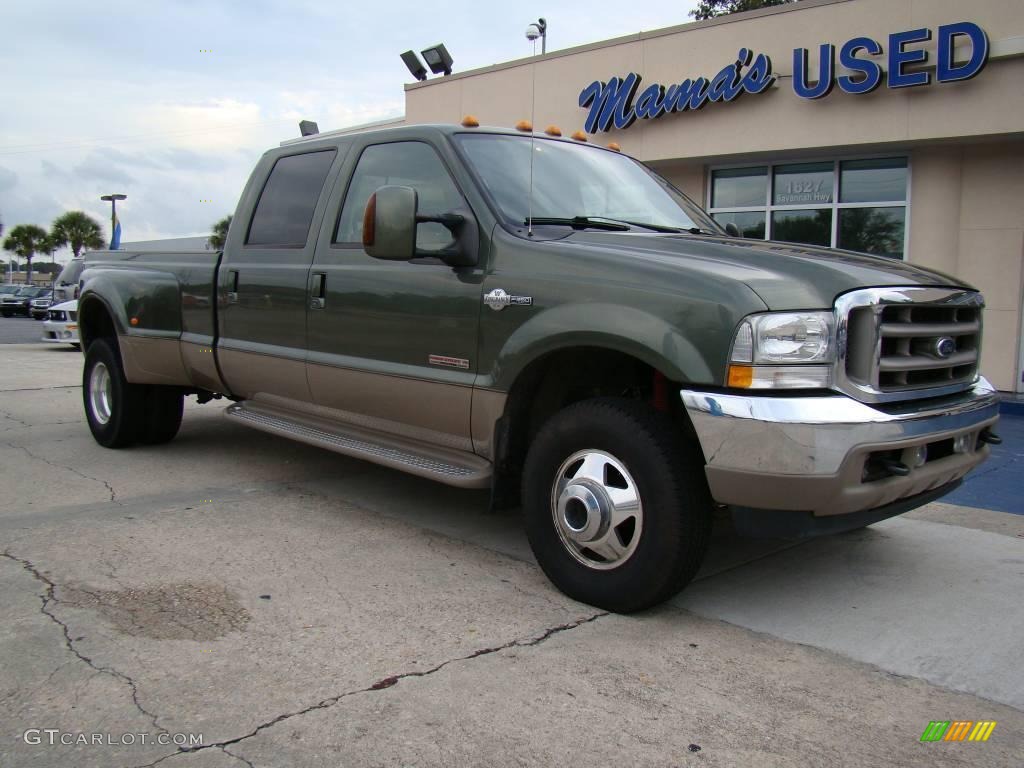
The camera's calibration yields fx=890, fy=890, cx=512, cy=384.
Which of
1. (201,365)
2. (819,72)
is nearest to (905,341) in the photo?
(201,365)

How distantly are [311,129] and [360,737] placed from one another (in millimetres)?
5020

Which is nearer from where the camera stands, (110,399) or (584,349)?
(584,349)

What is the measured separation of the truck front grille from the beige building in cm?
726

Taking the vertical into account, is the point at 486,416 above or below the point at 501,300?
below

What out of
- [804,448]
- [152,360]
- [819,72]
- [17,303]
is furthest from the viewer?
[17,303]

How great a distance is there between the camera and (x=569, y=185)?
453 centimetres

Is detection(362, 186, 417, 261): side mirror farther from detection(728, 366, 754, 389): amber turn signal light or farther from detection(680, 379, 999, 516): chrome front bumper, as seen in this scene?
detection(728, 366, 754, 389): amber turn signal light

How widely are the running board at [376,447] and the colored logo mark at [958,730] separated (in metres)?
2.00

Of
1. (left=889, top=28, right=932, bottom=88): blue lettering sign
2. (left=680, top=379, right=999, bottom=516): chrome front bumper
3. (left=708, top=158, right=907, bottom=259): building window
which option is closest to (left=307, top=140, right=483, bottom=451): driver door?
A: (left=680, top=379, right=999, bottom=516): chrome front bumper

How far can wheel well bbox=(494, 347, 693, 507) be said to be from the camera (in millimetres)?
3756

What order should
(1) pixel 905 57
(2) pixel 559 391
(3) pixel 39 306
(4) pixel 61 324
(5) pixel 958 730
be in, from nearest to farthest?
(5) pixel 958 730 < (2) pixel 559 391 < (1) pixel 905 57 < (4) pixel 61 324 < (3) pixel 39 306

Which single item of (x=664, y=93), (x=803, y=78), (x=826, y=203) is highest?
(x=664, y=93)

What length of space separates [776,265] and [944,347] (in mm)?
853

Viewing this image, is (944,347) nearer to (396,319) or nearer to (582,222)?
(582,222)
